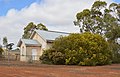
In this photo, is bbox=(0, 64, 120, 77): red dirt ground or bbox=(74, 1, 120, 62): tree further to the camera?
bbox=(74, 1, 120, 62): tree

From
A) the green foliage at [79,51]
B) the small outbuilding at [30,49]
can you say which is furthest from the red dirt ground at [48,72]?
the small outbuilding at [30,49]

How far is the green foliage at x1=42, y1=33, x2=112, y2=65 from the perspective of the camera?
116ft

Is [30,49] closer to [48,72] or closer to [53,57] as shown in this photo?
[53,57]

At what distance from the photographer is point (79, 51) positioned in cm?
3556

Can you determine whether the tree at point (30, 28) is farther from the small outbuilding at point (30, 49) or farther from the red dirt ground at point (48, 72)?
the red dirt ground at point (48, 72)

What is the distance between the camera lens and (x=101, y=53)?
3666 centimetres

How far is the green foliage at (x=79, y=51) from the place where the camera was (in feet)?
116

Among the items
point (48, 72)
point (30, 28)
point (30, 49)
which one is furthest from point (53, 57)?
point (30, 28)

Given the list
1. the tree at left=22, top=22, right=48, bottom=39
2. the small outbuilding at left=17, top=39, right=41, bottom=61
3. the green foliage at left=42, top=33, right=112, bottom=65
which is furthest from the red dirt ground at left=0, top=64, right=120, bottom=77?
the tree at left=22, top=22, right=48, bottom=39

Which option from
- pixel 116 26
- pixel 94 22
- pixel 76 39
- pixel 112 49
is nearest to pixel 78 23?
pixel 94 22

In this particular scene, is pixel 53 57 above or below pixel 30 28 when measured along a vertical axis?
below

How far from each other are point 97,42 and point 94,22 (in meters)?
17.2

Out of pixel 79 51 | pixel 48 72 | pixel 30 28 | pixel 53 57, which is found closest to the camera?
pixel 48 72

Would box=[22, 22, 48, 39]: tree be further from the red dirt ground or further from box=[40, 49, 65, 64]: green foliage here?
the red dirt ground
